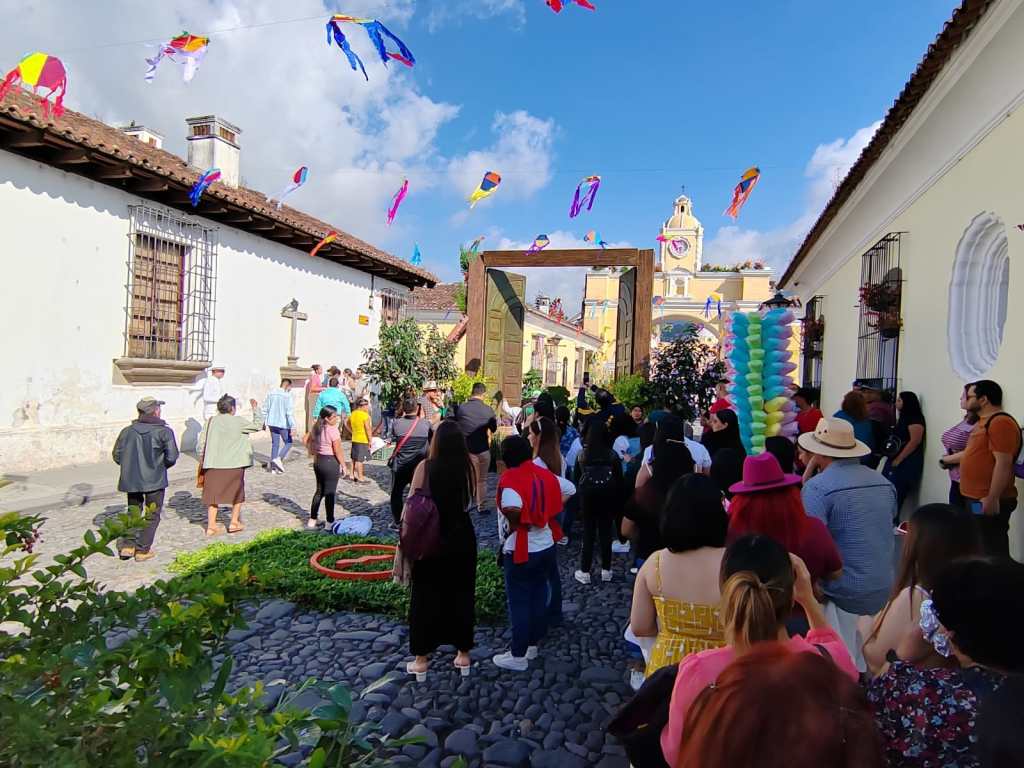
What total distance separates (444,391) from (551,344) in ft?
54.2

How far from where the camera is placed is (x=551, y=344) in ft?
98.8

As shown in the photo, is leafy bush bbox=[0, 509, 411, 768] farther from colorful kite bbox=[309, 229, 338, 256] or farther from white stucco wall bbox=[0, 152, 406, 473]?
colorful kite bbox=[309, 229, 338, 256]

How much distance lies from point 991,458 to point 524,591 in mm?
3431

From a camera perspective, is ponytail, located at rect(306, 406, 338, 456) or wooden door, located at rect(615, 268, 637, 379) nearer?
ponytail, located at rect(306, 406, 338, 456)

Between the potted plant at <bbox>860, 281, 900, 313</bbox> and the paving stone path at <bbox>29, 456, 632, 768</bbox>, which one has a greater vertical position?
the potted plant at <bbox>860, 281, 900, 313</bbox>

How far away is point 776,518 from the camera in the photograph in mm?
3016

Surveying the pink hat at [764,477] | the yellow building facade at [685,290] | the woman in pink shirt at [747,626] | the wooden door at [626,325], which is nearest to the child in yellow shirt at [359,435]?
the wooden door at [626,325]

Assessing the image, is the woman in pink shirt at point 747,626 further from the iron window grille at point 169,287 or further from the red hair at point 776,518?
the iron window grille at point 169,287

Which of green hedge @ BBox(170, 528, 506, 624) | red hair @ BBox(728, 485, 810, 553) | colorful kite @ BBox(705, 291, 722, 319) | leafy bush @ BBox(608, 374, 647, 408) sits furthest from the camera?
colorful kite @ BBox(705, 291, 722, 319)

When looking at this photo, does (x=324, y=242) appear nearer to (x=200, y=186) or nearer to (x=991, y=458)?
(x=200, y=186)

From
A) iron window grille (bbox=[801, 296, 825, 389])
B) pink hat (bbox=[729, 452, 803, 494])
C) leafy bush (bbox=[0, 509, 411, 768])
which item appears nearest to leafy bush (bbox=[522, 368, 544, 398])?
iron window grille (bbox=[801, 296, 825, 389])

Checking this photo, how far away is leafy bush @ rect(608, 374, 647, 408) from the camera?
405 inches

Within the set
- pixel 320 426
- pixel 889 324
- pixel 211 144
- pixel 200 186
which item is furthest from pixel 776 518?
pixel 211 144

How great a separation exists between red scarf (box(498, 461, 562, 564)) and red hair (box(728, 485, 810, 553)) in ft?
4.29
